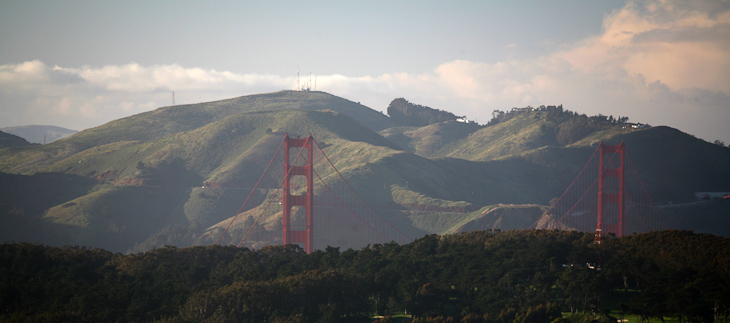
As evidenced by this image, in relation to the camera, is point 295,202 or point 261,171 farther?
point 261,171

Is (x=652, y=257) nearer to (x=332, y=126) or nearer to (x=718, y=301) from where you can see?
(x=718, y=301)

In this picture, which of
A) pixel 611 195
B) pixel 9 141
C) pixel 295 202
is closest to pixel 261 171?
pixel 9 141

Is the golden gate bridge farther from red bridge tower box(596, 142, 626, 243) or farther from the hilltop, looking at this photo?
the hilltop

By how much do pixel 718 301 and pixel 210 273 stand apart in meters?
27.3

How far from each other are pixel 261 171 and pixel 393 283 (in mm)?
96090

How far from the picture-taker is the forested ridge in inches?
1419

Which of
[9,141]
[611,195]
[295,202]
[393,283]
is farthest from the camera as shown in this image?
[9,141]

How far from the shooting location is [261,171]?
137 metres

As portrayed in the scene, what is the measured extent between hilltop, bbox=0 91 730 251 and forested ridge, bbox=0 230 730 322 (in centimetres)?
5382

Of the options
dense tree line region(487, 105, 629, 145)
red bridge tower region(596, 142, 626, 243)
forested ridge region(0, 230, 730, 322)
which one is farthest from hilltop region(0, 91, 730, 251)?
forested ridge region(0, 230, 730, 322)

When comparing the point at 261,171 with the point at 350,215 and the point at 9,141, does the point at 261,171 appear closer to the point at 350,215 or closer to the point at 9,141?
the point at 350,215

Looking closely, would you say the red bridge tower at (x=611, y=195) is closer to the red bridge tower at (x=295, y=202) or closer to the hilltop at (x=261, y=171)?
the hilltop at (x=261, y=171)

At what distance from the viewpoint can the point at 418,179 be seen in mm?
127938

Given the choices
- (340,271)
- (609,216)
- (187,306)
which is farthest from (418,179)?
(187,306)
